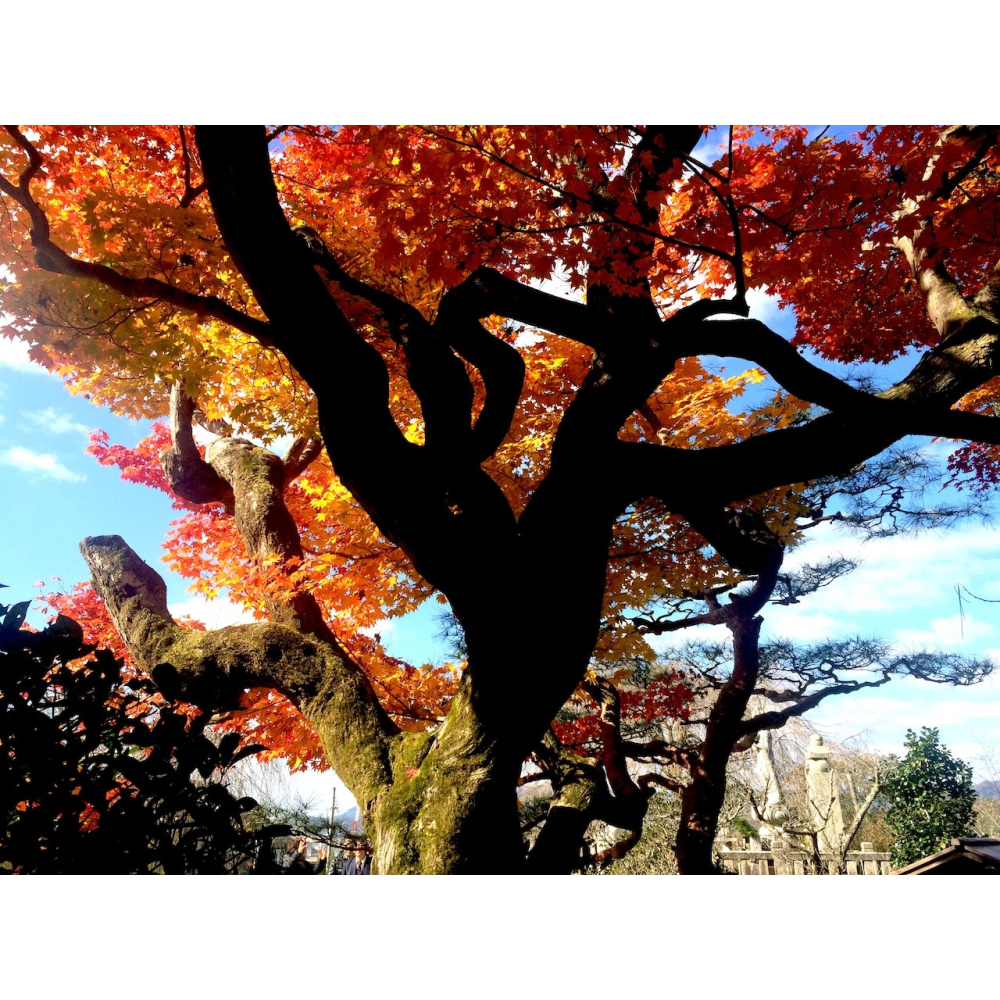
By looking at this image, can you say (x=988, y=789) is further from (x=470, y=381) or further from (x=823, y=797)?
(x=470, y=381)

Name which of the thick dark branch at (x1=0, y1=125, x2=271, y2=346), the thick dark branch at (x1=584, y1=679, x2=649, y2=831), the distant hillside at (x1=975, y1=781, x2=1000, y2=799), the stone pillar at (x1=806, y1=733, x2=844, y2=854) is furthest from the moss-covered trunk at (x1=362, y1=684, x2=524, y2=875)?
the distant hillside at (x1=975, y1=781, x2=1000, y2=799)

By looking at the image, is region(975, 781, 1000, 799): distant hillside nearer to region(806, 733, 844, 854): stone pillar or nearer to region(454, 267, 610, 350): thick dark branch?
region(806, 733, 844, 854): stone pillar

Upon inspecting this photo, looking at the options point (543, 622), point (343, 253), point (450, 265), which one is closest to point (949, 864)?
point (543, 622)

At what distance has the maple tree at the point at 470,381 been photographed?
8.94ft

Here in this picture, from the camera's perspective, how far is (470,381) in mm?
3367

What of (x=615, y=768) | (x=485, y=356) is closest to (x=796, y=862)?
(x=615, y=768)

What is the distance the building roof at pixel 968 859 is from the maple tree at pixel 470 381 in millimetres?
1664

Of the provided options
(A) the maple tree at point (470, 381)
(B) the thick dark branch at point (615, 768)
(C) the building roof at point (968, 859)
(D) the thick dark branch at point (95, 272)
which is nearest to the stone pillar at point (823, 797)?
(C) the building roof at point (968, 859)

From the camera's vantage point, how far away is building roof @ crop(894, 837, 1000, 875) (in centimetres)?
429

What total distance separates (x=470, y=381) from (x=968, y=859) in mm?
5014

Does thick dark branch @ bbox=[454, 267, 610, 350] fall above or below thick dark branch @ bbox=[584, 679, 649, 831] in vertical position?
above

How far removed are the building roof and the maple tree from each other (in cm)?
166

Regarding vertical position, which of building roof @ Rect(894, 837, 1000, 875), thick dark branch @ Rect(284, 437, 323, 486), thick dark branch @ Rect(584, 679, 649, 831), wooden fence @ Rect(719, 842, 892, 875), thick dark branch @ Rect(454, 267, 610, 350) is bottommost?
wooden fence @ Rect(719, 842, 892, 875)
